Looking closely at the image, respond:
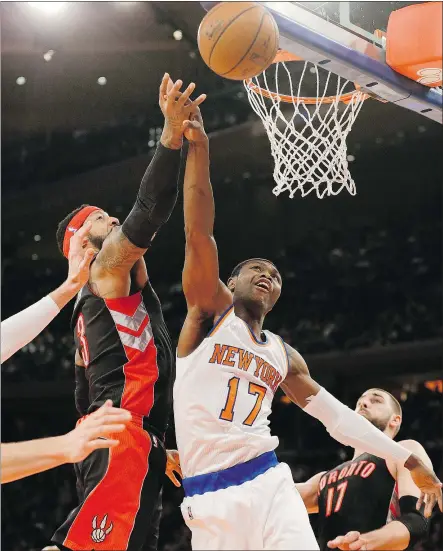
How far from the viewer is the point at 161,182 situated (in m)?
3.72

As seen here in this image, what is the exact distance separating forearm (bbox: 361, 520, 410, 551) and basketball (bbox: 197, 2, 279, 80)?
9.53ft

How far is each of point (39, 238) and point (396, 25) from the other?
783cm

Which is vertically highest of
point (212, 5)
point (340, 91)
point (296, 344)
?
point (212, 5)

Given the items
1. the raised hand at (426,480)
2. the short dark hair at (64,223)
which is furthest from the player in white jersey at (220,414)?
the raised hand at (426,480)

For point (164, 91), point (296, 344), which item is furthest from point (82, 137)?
point (164, 91)

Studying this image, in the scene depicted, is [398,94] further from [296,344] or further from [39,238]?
[39,238]

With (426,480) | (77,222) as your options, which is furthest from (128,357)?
(426,480)

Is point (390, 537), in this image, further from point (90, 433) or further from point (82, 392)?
point (90, 433)

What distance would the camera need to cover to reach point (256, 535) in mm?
3627

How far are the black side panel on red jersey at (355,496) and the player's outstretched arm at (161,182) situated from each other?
2780 mm

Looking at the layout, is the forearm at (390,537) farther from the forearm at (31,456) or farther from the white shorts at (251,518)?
the forearm at (31,456)

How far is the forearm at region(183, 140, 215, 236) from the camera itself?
12.3 feet

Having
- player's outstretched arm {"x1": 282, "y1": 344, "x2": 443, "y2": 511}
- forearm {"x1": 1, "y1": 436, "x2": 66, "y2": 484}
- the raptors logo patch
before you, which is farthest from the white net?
forearm {"x1": 1, "y1": 436, "x2": 66, "y2": 484}

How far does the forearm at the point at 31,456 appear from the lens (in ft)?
10.0
